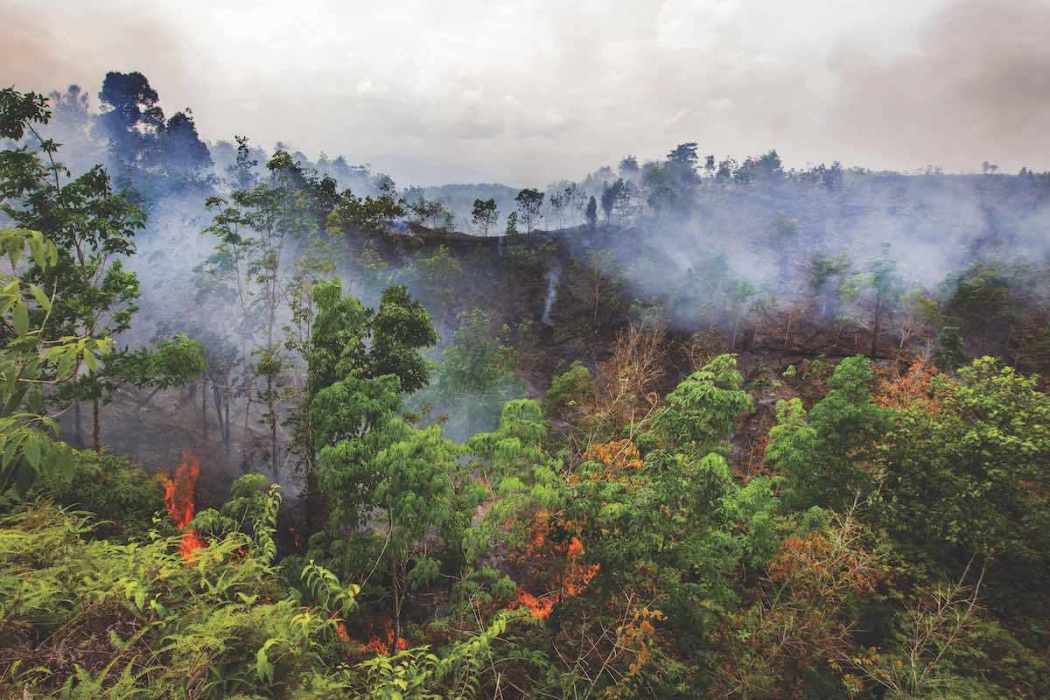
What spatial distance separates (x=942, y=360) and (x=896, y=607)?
17384 millimetres

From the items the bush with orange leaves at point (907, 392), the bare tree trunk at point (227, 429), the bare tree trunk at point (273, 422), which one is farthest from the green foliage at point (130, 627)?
the bare tree trunk at point (227, 429)

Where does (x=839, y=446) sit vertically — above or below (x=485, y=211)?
below

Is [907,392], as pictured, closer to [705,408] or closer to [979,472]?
[979,472]

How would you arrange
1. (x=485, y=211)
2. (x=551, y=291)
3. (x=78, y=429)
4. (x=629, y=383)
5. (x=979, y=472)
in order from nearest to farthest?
(x=979, y=472)
(x=629, y=383)
(x=78, y=429)
(x=551, y=291)
(x=485, y=211)

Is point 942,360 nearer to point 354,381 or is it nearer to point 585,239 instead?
point 354,381

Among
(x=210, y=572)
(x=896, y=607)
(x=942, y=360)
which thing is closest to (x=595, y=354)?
(x=942, y=360)

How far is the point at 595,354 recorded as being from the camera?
35.0 m

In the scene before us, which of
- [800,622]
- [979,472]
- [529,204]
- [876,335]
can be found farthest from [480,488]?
[529,204]

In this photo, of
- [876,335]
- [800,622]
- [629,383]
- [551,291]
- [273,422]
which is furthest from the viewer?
[551,291]

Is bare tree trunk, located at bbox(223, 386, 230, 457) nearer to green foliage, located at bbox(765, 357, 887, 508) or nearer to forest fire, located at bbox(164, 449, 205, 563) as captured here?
forest fire, located at bbox(164, 449, 205, 563)

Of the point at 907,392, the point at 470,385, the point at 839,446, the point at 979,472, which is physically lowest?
the point at 470,385

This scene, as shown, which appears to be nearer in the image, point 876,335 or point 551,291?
point 876,335

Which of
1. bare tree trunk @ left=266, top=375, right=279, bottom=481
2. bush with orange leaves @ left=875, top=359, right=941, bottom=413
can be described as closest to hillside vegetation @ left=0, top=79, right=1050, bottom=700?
bare tree trunk @ left=266, top=375, right=279, bottom=481

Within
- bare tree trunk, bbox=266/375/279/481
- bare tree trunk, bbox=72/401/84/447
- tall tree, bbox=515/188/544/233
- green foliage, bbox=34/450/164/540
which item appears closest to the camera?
green foliage, bbox=34/450/164/540
